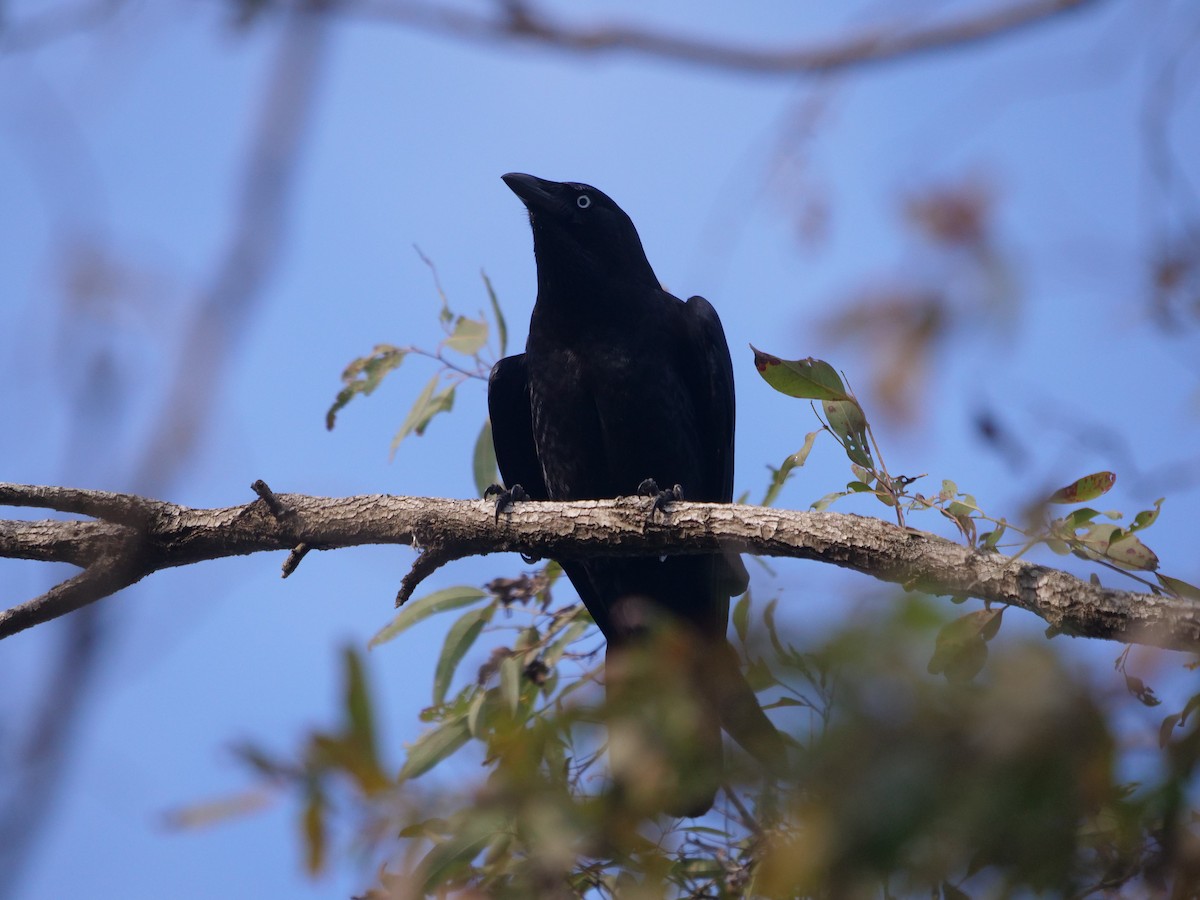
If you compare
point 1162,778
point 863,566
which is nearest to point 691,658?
point 1162,778

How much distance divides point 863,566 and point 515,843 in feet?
4.22

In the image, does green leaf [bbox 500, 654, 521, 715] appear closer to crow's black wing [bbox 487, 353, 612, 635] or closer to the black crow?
the black crow

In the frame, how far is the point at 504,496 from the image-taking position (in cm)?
384

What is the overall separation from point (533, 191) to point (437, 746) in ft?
8.99

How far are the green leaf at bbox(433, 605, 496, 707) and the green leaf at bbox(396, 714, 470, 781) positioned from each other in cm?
47

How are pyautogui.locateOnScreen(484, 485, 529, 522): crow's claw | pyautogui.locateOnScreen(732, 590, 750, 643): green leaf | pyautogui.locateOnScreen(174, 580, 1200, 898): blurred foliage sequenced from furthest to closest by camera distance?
1. pyautogui.locateOnScreen(484, 485, 529, 522): crow's claw
2. pyautogui.locateOnScreen(732, 590, 750, 643): green leaf
3. pyautogui.locateOnScreen(174, 580, 1200, 898): blurred foliage

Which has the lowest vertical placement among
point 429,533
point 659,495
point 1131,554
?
point 1131,554

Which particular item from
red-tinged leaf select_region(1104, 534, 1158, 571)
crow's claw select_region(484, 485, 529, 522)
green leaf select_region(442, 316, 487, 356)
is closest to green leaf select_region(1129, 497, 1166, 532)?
red-tinged leaf select_region(1104, 534, 1158, 571)

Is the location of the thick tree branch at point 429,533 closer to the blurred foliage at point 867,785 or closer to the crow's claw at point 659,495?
the crow's claw at point 659,495

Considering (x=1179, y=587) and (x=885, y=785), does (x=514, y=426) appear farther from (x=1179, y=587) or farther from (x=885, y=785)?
(x=885, y=785)

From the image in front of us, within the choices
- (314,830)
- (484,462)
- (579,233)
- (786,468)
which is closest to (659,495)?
(786,468)

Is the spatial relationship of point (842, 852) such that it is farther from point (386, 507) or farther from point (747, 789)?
point (386, 507)

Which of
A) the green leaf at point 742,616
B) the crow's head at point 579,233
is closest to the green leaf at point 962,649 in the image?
the green leaf at point 742,616

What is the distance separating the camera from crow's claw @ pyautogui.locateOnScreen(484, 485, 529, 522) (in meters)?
3.71
